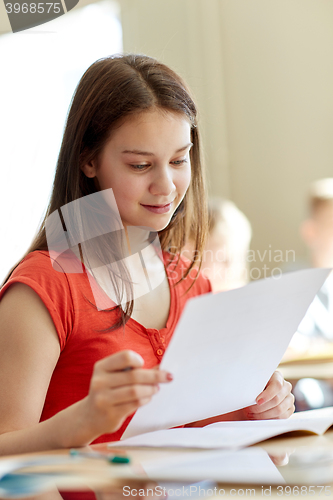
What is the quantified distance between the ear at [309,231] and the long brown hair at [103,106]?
1339mm

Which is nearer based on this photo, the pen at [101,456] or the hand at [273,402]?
the pen at [101,456]

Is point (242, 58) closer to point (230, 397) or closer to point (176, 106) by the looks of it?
point (176, 106)

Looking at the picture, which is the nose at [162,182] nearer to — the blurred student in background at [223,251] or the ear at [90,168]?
the ear at [90,168]

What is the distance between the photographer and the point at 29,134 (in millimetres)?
1776

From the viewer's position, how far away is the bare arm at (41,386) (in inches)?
15.7

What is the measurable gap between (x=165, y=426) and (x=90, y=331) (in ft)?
0.65

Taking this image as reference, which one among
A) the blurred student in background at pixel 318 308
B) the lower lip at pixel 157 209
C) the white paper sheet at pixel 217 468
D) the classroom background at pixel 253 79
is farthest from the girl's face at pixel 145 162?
the classroom background at pixel 253 79

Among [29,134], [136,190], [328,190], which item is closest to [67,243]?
[136,190]

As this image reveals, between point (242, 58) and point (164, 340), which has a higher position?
point (242, 58)

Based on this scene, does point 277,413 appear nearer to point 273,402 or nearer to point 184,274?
point 273,402

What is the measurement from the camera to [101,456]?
1.28 ft

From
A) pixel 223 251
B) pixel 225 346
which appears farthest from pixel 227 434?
pixel 223 251

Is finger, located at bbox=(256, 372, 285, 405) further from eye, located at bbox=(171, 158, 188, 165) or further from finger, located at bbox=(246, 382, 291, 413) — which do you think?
eye, located at bbox=(171, 158, 188, 165)

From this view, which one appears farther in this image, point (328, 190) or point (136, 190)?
point (328, 190)
